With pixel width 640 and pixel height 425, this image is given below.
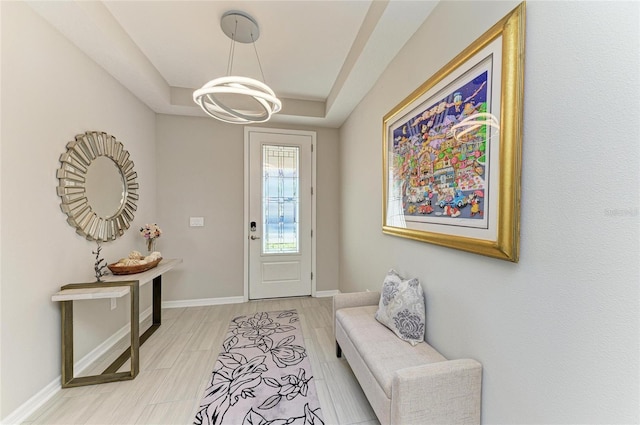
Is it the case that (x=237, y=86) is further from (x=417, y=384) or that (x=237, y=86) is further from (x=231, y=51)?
(x=417, y=384)

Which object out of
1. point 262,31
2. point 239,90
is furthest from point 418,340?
point 262,31

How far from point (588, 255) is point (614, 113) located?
0.45 meters

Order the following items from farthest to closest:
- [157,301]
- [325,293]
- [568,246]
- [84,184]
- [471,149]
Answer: [325,293] → [157,301] → [84,184] → [471,149] → [568,246]

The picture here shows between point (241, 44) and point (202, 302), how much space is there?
3141 mm

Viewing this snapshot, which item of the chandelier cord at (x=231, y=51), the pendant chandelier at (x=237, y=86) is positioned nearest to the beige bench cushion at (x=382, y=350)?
the pendant chandelier at (x=237, y=86)

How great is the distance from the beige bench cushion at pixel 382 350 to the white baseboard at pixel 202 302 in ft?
7.01

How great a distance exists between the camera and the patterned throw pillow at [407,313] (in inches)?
63.2

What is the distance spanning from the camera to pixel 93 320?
2150 mm

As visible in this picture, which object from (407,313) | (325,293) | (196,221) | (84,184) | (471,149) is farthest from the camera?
(325,293)

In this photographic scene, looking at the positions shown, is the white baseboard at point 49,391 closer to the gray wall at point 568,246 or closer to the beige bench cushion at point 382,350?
the beige bench cushion at point 382,350

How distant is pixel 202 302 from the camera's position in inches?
135

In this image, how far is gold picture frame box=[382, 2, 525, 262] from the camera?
1.05m

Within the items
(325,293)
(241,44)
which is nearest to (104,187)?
(241,44)

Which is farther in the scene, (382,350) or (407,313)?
(407,313)
